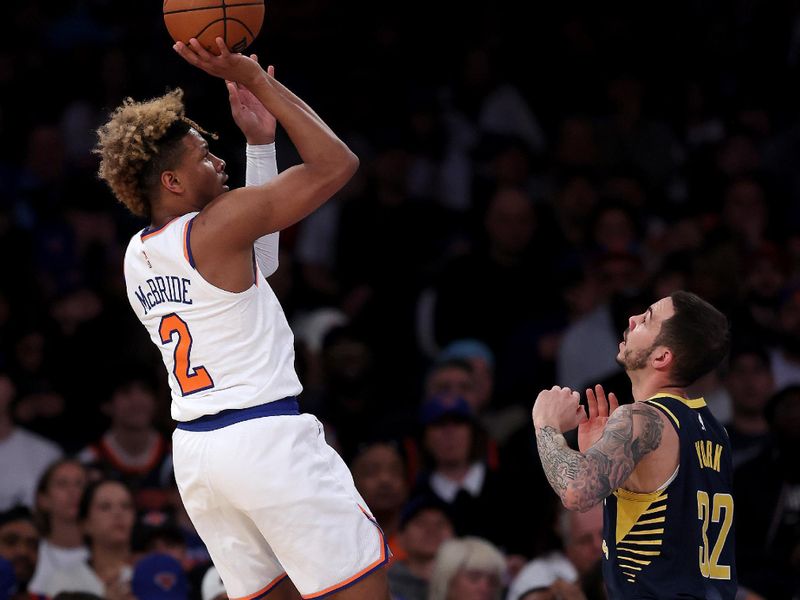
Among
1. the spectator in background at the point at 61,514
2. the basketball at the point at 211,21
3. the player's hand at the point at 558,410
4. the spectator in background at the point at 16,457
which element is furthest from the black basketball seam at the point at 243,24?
the spectator in background at the point at 16,457

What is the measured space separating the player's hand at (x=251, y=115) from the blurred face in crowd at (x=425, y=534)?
305 centimetres

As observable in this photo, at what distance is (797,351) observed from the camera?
9.19 meters

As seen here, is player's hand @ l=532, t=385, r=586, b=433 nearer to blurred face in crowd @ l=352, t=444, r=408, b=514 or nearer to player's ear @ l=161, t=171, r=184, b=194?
player's ear @ l=161, t=171, r=184, b=194

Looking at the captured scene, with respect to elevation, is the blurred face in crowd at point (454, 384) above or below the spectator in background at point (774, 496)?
above

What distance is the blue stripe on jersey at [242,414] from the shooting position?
4.86 metres

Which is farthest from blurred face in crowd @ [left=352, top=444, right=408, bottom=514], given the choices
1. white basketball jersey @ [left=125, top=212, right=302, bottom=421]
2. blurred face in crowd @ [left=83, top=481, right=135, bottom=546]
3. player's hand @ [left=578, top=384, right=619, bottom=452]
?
white basketball jersey @ [left=125, top=212, right=302, bottom=421]

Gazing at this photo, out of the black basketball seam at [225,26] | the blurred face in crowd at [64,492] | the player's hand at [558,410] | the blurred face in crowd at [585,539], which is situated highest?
the black basketball seam at [225,26]

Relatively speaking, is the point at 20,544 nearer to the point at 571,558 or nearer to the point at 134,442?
the point at 134,442

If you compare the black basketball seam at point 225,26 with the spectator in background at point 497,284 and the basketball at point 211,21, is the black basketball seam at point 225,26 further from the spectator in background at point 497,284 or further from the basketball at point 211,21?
the spectator in background at point 497,284

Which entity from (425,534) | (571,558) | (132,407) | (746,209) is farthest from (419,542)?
(746,209)

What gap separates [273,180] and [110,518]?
3.61 meters

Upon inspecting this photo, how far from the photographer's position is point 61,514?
26.8 ft

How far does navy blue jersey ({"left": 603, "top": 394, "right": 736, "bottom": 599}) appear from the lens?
468 centimetres

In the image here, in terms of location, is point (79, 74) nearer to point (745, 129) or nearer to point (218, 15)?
point (745, 129)
